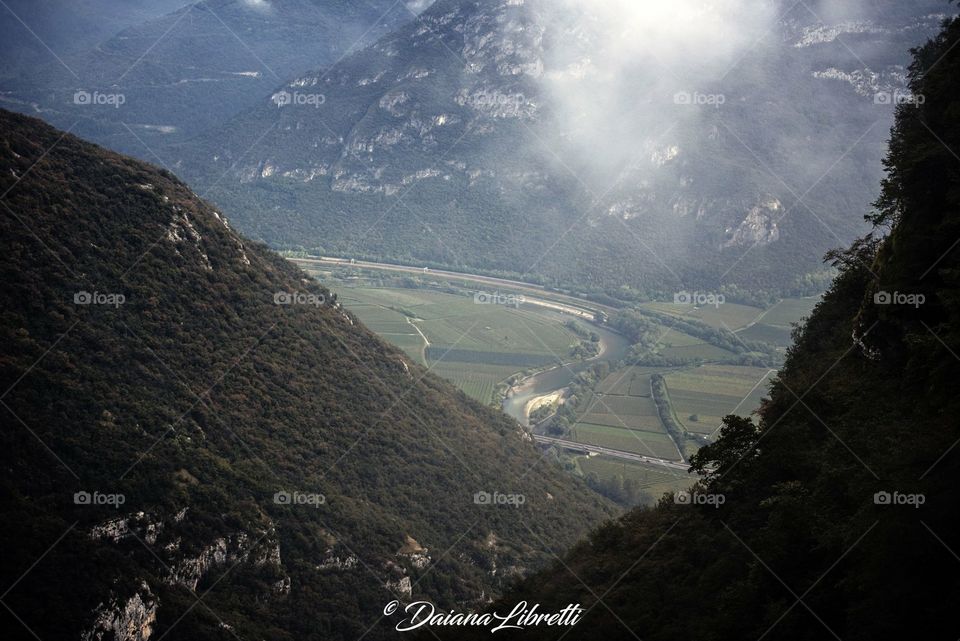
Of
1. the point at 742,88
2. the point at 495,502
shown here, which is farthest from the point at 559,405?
the point at 742,88

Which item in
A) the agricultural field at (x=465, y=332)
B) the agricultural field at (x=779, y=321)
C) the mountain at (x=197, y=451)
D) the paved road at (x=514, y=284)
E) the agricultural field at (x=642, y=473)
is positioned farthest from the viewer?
the paved road at (x=514, y=284)

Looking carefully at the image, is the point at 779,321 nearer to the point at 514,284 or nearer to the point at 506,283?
the point at 514,284

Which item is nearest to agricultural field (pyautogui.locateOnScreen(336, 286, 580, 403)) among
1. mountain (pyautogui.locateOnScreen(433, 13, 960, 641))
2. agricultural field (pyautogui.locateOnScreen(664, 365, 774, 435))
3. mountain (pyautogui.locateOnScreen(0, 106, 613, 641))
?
agricultural field (pyautogui.locateOnScreen(664, 365, 774, 435))

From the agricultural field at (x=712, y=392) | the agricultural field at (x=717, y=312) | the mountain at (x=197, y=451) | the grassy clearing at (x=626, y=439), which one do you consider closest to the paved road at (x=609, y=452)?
the grassy clearing at (x=626, y=439)

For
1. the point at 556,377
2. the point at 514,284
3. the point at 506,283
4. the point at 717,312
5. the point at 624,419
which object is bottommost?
the point at 624,419

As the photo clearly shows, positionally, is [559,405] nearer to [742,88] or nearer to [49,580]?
[49,580]

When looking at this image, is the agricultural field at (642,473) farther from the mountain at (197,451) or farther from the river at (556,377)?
the mountain at (197,451)

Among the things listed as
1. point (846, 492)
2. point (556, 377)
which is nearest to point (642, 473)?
point (556, 377)
